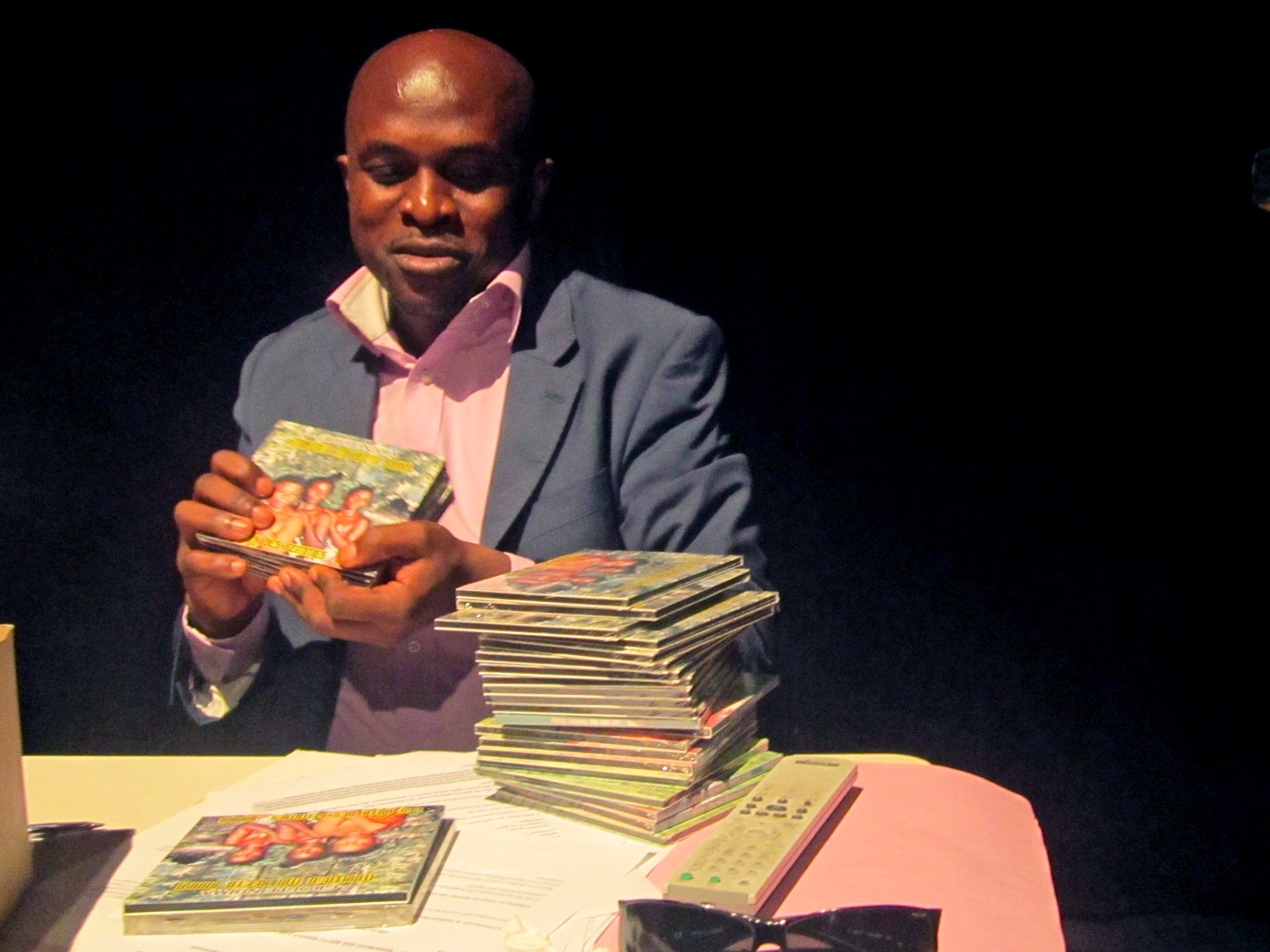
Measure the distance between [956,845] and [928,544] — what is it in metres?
1.19

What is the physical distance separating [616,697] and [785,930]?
35cm

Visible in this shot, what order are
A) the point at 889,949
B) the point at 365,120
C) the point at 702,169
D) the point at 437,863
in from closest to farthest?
the point at 889,949 < the point at 437,863 < the point at 365,120 < the point at 702,169

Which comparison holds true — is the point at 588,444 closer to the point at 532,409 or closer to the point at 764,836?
the point at 532,409

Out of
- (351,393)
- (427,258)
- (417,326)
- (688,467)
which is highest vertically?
(427,258)

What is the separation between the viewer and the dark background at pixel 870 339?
206cm

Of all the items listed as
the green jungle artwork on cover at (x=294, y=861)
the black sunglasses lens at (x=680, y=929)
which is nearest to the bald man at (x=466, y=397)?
the green jungle artwork on cover at (x=294, y=861)

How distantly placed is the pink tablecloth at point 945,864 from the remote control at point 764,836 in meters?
0.03

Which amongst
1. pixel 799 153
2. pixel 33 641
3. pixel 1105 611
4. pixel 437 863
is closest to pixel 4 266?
pixel 33 641

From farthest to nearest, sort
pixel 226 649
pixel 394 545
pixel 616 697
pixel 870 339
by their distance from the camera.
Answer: pixel 870 339
pixel 226 649
pixel 394 545
pixel 616 697

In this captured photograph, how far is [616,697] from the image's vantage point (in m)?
1.15

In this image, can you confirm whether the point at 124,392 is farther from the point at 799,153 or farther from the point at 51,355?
the point at 799,153

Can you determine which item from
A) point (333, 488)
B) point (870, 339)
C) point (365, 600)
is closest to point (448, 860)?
point (365, 600)


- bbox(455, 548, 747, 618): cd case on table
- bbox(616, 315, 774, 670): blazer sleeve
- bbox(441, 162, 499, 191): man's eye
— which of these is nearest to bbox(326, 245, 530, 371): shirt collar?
bbox(441, 162, 499, 191): man's eye

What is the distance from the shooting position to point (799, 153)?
2092 millimetres
